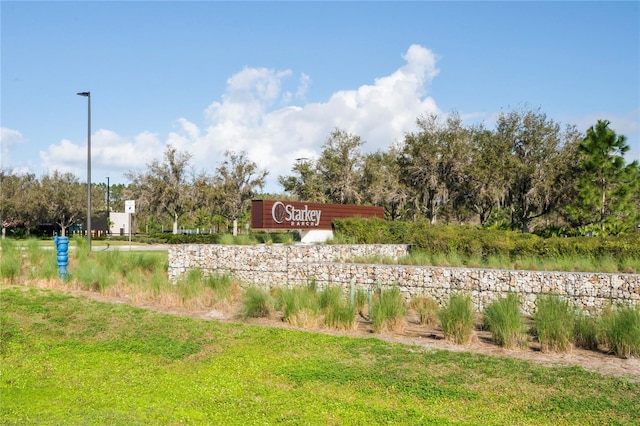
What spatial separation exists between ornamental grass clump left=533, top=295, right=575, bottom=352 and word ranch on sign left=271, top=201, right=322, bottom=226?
18.3 meters

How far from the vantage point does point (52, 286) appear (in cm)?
1556

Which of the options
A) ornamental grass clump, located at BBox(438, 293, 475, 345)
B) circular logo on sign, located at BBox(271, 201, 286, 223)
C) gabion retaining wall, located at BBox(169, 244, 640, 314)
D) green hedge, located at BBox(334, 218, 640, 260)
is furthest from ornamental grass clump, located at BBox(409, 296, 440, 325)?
circular logo on sign, located at BBox(271, 201, 286, 223)

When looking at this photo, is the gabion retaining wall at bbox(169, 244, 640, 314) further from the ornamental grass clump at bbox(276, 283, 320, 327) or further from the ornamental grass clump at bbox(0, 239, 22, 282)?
the ornamental grass clump at bbox(0, 239, 22, 282)

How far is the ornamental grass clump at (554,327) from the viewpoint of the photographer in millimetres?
9398

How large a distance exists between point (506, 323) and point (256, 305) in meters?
5.11

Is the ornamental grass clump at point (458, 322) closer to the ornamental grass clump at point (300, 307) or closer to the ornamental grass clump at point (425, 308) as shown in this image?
the ornamental grass clump at point (425, 308)

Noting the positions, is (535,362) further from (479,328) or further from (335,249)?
(335,249)

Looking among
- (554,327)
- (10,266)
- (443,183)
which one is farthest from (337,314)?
(443,183)

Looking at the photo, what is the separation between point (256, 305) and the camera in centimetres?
1209

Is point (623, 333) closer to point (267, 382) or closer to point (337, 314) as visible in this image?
point (337, 314)

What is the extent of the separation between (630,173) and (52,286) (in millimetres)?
26969

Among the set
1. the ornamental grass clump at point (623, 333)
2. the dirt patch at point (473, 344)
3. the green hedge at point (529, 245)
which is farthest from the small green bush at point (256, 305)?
the green hedge at point (529, 245)

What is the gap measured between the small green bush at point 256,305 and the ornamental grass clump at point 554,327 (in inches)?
215

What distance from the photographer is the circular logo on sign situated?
2708 centimetres
